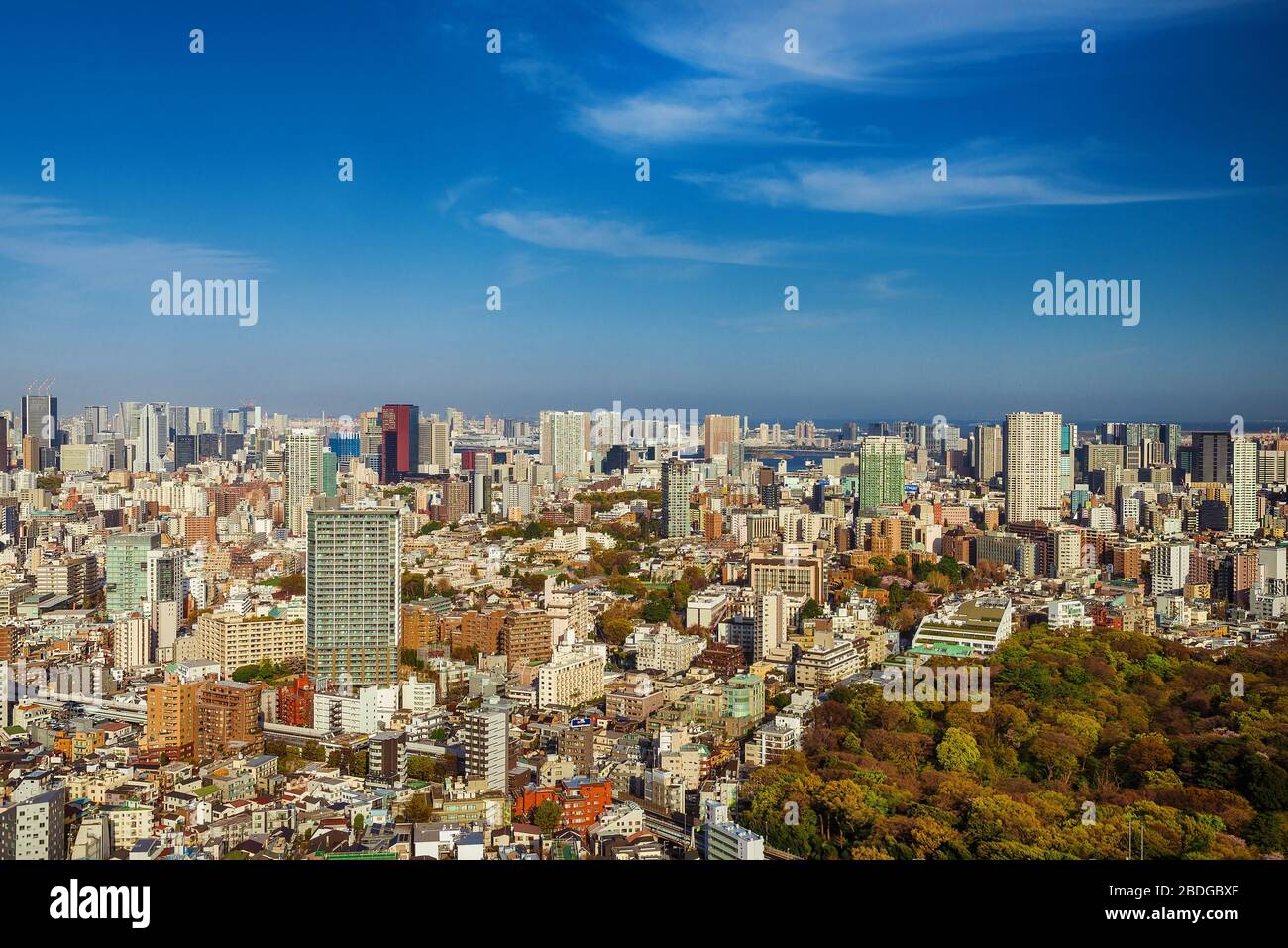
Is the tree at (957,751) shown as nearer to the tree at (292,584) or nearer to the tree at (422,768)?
the tree at (422,768)

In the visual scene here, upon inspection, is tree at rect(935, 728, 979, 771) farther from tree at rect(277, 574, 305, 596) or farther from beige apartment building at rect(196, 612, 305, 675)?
tree at rect(277, 574, 305, 596)

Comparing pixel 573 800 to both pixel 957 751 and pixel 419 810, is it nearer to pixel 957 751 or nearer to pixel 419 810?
pixel 419 810

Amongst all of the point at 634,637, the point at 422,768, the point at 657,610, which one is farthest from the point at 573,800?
the point at 657,610

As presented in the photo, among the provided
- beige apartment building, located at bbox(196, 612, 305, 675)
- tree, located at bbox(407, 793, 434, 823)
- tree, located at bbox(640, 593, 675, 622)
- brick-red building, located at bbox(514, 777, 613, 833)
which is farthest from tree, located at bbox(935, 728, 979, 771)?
beige apartment building, located at bbox(196, 612, 305, 675)

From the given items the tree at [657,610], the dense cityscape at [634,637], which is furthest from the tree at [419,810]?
the tree at [657,610]

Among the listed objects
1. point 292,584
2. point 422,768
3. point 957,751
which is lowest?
point 422,768
